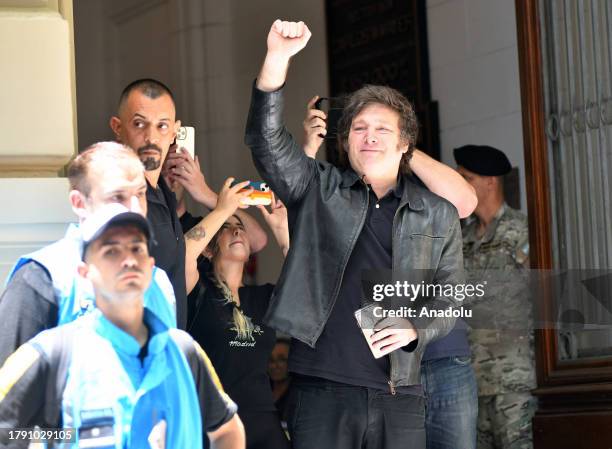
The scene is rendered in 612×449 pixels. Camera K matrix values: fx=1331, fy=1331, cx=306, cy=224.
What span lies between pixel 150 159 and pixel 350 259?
0.68 meters

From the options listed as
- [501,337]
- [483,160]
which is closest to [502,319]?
[501,337]

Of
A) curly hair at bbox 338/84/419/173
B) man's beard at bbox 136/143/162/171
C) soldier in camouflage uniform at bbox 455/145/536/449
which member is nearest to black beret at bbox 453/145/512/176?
soldier in camouflage uniform at bbox 455/145/536/449

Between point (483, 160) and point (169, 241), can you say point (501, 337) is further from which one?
point (169, 241)

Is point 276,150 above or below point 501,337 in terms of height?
above

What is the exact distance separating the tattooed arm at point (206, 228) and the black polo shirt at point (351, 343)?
60 cm

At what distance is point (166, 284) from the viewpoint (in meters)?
3.31

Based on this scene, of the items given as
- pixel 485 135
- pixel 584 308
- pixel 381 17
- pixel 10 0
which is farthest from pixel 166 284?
pixel 381 17

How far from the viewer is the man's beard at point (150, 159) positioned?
4.00 meters

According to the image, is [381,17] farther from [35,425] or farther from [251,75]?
[35,425]

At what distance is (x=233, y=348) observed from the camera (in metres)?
4.88

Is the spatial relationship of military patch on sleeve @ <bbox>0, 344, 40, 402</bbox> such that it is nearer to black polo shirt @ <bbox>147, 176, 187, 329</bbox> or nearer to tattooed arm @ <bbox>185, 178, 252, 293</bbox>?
black polo shirt @ <bbox>147, 176, 187, 329</bbox>

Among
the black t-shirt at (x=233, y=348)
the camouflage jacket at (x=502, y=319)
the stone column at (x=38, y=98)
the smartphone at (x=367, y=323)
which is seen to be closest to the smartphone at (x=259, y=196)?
the black t-shirt at (x=233, y=348)

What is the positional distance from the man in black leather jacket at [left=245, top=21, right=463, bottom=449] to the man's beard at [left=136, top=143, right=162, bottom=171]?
284mm

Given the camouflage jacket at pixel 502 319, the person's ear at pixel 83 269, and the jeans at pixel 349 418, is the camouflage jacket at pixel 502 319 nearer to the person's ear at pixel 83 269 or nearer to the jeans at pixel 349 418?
the jeans at pixel 349 418
